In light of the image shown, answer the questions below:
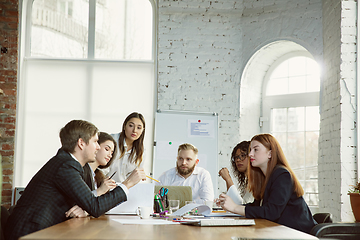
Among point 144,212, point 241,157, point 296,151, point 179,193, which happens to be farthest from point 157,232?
point 296,151

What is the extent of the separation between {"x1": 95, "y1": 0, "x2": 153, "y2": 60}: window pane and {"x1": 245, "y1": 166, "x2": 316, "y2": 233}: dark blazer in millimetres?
3737

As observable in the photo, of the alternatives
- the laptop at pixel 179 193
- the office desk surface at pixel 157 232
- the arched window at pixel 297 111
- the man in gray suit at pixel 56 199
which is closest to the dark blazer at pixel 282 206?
the office desk surface at pixel 157 232

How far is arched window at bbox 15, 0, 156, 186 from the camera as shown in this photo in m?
5.46

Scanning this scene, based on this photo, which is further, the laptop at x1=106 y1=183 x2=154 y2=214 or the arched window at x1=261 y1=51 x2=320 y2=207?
the arched window at x1=261 y1=51 x2=320 y2=207

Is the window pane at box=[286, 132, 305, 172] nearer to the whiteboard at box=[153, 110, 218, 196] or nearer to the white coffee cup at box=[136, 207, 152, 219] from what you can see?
the whiteboard at box=[153, 110, 218, 196]

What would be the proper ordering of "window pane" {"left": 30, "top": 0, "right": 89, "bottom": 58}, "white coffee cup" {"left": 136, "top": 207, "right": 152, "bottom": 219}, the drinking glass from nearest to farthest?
1. "white coffee cup" {"left": 136, "top": 207, "right": 152, "bottom": 219}
2. the drinking glass
3. "window pane" {"left": 30, "top": 0, "right": 89, "bottom": 58}

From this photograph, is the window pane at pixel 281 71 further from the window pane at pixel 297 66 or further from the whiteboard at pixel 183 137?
the whiteboard at pixel 183 137

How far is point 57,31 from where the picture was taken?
5656mm

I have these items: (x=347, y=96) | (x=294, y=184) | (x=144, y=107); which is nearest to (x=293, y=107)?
(x=347, y=96)

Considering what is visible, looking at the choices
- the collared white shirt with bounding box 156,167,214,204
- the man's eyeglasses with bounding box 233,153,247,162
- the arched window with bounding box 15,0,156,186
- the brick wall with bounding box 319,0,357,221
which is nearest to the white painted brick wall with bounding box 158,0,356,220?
the arched window with bounding box 15,0,156,186

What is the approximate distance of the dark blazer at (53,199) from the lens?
1.82 metres

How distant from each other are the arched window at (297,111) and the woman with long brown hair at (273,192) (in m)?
2.80

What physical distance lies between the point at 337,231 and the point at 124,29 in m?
4.27

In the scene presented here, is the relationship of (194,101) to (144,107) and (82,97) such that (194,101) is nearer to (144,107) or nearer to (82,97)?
(144,107)
